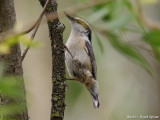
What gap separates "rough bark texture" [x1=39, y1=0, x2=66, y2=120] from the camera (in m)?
1.91

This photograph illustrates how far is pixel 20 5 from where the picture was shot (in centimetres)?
670

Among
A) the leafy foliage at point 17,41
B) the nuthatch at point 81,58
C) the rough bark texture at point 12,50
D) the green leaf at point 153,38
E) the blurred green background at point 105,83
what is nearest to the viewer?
the leafy foliage at point 17,41

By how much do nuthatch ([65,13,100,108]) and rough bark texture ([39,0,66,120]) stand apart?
4.54ft

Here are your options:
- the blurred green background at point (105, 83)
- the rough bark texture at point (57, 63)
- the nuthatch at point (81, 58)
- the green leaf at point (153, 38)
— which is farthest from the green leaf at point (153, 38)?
the blurred green background at point (105, 83)

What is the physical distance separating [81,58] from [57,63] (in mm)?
1564

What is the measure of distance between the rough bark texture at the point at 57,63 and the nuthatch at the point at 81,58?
1385 mm

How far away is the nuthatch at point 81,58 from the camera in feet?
11.5

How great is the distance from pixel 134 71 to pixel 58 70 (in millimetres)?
4424

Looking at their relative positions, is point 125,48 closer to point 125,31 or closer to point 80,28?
point 125,31

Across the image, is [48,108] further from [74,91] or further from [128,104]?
[74,91]

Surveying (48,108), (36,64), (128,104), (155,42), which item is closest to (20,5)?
(36,64)

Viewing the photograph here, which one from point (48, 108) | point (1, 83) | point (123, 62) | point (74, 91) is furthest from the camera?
point (123, 62)

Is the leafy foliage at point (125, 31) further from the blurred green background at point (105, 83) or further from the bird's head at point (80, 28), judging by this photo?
the blurred green background at point (105, 83)

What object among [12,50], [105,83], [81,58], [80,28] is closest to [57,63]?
[12,50]
